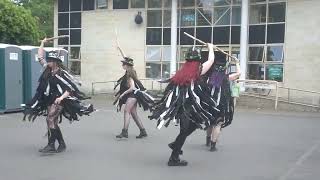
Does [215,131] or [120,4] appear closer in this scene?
[215,131]

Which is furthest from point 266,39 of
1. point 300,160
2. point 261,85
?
point 300,160

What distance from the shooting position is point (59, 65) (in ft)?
33.8

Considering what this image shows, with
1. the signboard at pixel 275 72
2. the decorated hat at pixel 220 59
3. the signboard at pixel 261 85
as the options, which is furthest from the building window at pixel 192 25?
the decorated hat at pixel 220 59

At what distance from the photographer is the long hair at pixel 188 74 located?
9.17 meters

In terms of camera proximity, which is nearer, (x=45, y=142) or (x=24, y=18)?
(x=45, y=142)

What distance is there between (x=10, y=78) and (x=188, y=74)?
1085cm

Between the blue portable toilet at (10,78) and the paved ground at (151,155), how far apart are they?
9.37 ft

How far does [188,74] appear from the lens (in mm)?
9188

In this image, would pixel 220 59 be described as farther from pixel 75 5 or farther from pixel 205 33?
pixel 75 5

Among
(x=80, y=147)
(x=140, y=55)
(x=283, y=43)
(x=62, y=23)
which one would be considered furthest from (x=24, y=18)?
(x=80, y=147)

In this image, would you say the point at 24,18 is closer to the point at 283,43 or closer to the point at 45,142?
the point at 283,43

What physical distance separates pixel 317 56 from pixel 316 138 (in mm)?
13618

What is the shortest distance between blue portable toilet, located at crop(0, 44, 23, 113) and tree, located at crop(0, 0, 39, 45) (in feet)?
41.3

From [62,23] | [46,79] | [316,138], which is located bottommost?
[316,138]
